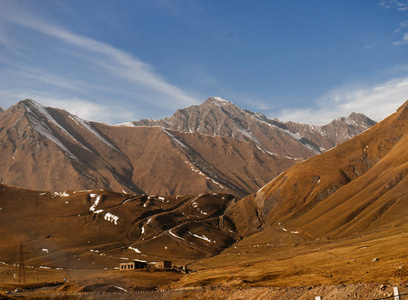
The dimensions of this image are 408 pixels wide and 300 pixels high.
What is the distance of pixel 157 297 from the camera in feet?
384

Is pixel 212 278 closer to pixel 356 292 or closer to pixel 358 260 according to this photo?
pixel 358 260

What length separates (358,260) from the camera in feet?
438

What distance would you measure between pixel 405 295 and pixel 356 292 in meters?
10.9

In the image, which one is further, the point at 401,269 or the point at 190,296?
the point at 190,296

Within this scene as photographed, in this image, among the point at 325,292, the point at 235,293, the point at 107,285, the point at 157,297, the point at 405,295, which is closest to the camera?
the point at 405,295

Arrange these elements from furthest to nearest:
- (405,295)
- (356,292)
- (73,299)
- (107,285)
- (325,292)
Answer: (107,285)
(73,299)
(325,292)
(356,292)
(405,295)

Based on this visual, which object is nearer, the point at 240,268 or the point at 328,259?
the point at 328,259

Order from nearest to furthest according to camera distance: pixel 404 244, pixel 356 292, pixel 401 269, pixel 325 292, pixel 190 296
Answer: pixel 356 292 < pixel 325 292 < pixel 401 269 < pixel 190 296 < pixel 404 244

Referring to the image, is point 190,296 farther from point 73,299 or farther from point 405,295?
point 405,295

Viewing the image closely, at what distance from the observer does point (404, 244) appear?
14812 cm

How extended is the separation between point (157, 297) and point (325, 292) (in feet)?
188

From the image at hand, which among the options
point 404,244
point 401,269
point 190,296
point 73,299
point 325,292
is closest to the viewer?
point 325,292

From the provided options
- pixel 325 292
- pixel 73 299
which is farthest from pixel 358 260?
pixel 73 299

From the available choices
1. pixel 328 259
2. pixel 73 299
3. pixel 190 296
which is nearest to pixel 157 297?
pixel 190 296
